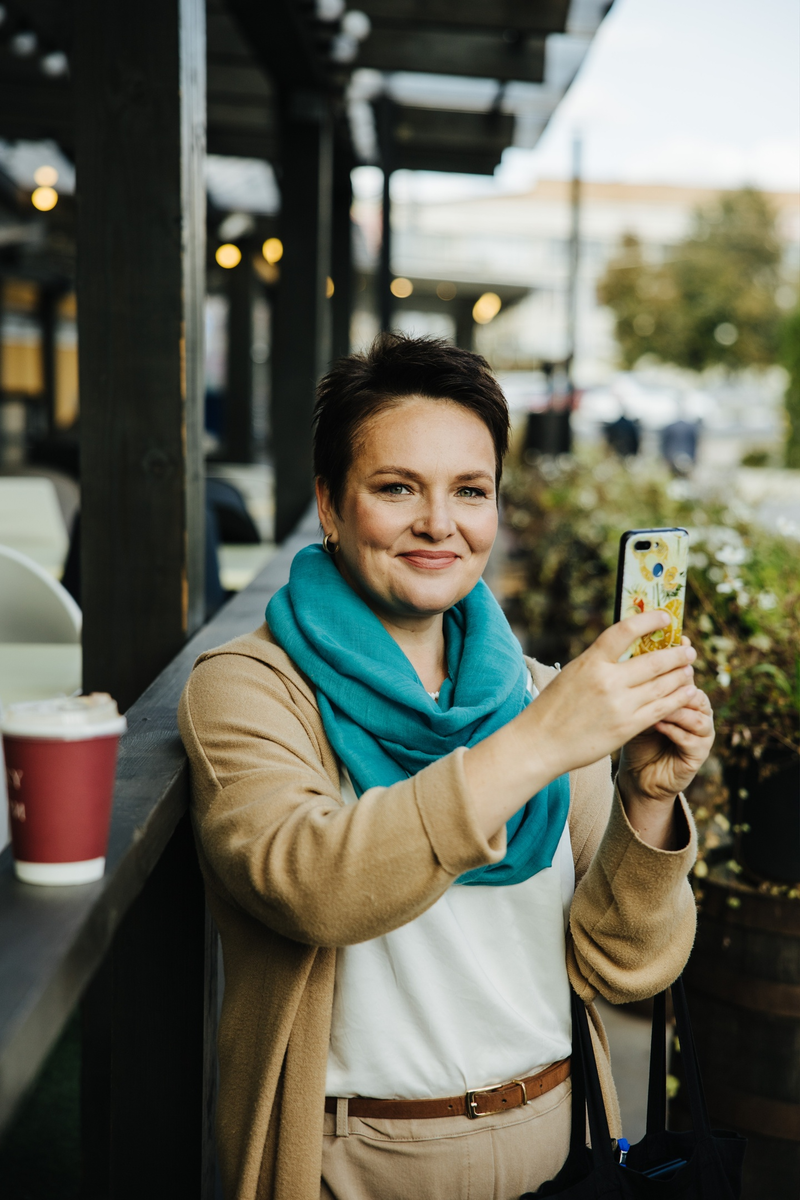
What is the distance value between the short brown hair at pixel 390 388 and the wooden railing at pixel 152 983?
0.46 meters

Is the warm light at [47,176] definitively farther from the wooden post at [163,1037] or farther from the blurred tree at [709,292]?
the blurred tree at [709,292]

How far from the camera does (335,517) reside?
1.55 metres

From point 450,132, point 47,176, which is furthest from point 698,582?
point 47,176

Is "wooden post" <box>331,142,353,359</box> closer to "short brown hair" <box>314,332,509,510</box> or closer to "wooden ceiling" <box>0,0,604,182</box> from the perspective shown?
"wooden ceiling" <box>0,0,604,182</box>

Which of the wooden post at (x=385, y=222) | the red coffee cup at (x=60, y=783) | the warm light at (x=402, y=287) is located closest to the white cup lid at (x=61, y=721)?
the red coffee cup at (x=60, y=783)

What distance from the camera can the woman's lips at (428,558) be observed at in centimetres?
147

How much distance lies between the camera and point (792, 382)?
22812 millimetres

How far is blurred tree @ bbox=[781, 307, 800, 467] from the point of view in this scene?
22.4 metres

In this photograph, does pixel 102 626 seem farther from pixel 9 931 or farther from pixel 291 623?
pixel 9 931

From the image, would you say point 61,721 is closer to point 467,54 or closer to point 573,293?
point 467,54

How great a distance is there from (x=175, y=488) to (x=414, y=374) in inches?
26.9

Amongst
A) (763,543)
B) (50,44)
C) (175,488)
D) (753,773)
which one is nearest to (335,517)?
(175,488)

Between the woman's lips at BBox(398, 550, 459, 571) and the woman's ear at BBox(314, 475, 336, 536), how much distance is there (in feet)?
0.46

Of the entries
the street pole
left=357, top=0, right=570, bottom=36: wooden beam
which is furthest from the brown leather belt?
the street pole
